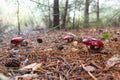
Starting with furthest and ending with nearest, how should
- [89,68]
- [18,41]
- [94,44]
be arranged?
[18,41]
[94,44]
[89,68]

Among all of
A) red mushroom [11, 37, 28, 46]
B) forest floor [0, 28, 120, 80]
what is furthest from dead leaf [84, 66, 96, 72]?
red mushroom [11, 37, 28, 46]

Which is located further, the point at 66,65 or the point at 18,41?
the point at 18,41

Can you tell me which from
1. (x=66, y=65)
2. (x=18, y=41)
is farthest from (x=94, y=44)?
(x=18, y=41)

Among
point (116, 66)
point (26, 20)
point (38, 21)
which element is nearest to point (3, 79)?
point (116, 66)

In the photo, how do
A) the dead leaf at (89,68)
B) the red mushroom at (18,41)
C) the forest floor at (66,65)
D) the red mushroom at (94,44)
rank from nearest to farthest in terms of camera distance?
the forest floor at (66,65)
the dead leaf at (89,68)
the red mushroom at (94,44)
the red mushroom at (18,41)

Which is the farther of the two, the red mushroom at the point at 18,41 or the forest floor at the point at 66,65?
the red mushroom at the point at 18,41

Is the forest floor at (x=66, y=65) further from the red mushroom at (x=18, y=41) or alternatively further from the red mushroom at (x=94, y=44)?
the red mushroom at (x=18, y=41)

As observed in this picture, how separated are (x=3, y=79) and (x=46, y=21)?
629 cm

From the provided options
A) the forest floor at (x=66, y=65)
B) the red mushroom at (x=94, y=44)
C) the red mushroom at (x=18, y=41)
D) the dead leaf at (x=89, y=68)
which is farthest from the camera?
the red mushroom at (x=18, y=41)

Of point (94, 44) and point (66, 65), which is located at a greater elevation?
point (94, 44)

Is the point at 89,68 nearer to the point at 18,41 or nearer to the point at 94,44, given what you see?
the point at 94,44

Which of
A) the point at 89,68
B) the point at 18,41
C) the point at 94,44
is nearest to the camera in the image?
the point at 89,68

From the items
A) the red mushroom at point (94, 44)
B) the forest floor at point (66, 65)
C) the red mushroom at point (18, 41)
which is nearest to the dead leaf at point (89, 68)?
the forest floor at point (66, 65)

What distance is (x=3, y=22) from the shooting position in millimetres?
6387
